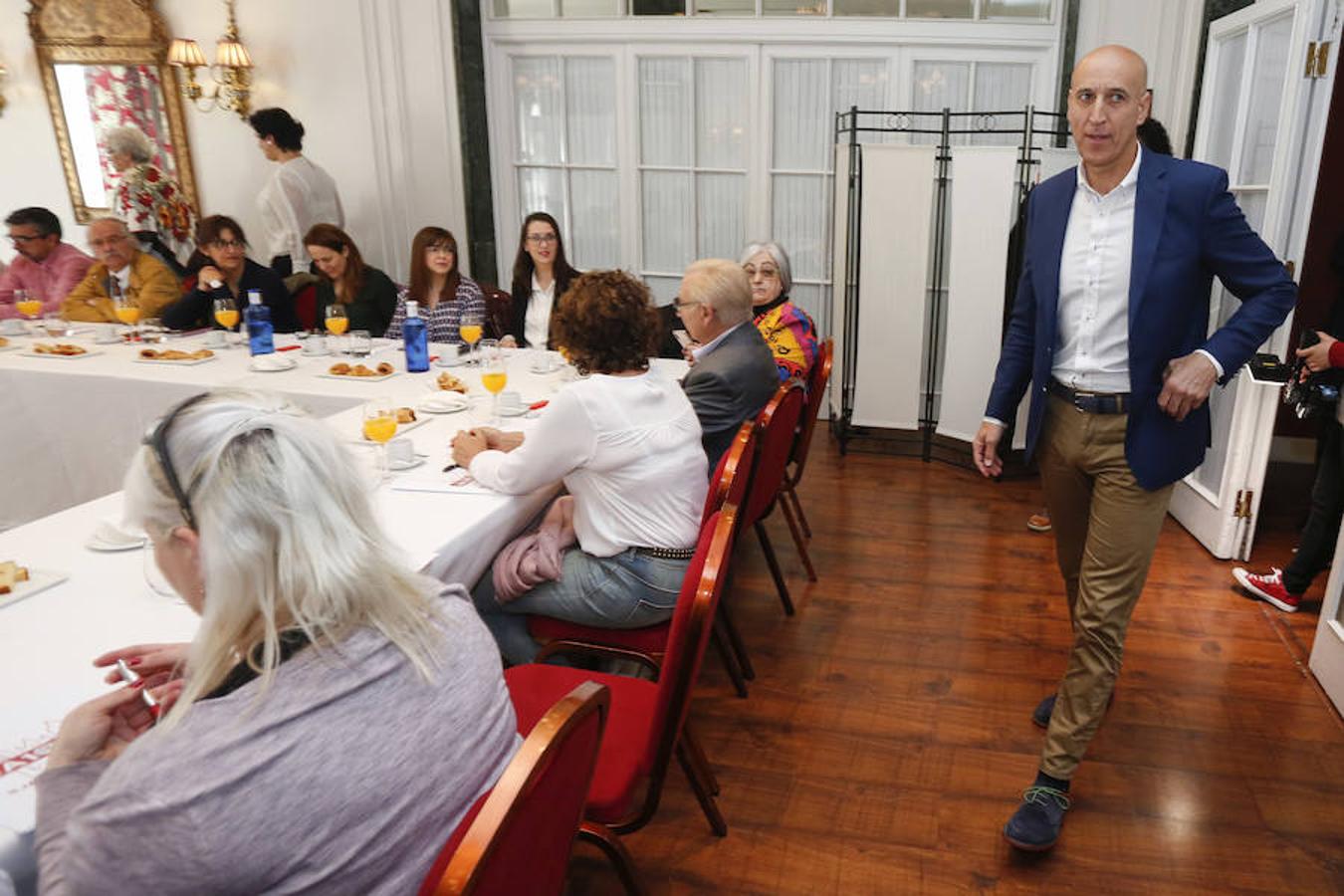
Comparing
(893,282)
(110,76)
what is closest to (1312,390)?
(893,282)

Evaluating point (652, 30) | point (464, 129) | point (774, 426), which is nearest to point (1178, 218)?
point (774, 426)

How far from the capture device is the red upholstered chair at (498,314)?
4301 millimetres

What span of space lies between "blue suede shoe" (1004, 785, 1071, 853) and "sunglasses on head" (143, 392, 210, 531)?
1824mm

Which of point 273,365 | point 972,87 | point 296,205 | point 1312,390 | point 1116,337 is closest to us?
point 1116,337

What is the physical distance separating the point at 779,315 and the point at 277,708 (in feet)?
9.96

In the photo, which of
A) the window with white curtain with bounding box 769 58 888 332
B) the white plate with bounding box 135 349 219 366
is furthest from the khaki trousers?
the window with white curtain with bounding box 769 58 888 332

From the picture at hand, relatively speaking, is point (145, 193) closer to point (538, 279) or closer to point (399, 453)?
point (538, 279)

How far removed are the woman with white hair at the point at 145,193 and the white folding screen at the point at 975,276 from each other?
4.21 metres

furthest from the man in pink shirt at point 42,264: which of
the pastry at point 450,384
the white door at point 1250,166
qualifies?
the white door at point 1250,166

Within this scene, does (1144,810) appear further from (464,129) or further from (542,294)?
(464,129)

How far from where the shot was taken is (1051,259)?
206 cm

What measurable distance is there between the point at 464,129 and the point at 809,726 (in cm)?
404

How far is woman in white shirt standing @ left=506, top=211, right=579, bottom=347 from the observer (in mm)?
4129

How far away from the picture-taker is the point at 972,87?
4988mm
